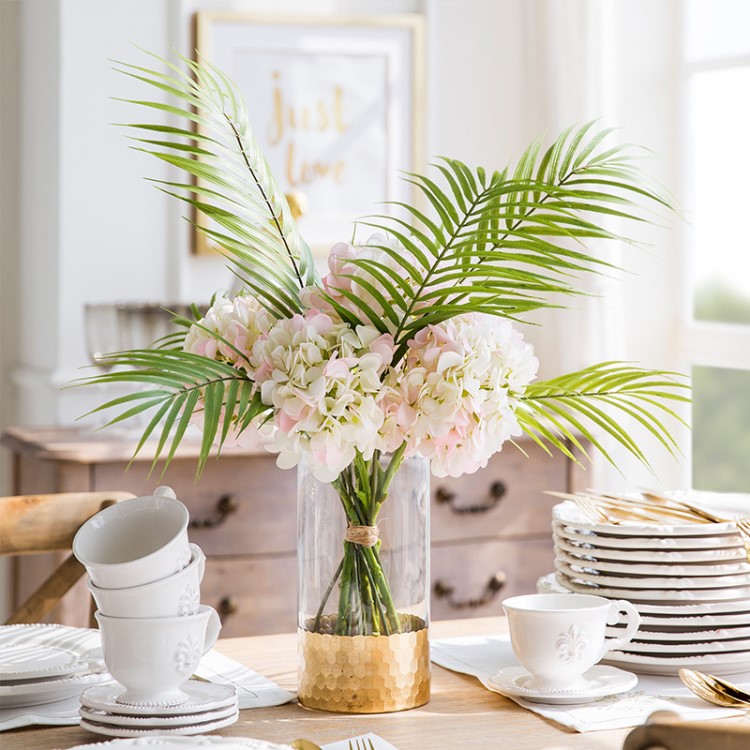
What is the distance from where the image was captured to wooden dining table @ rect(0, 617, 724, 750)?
3.70ft

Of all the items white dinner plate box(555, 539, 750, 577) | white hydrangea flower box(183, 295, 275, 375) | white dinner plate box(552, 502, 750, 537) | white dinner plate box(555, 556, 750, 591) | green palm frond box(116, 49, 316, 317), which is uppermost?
green palm frond box(116, 49, 316, 317)

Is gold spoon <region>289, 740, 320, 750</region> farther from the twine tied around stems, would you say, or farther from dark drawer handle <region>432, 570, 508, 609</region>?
dark drawer handle <region>432, 570, 508, 609</region>

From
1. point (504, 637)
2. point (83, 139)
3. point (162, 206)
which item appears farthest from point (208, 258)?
point (504, 637)

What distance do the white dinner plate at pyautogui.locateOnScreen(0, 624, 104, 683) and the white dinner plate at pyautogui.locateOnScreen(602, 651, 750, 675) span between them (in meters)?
0.55

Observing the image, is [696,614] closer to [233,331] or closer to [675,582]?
[675,582]

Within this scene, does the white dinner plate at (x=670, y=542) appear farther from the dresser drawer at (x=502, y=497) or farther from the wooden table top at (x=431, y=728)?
the dresser drawer at (x=502, y=497)

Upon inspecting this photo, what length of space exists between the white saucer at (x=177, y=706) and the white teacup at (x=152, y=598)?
0.08 metres


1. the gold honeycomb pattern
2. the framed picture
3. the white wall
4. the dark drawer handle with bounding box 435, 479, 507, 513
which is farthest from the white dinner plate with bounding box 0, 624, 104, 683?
the framed picture

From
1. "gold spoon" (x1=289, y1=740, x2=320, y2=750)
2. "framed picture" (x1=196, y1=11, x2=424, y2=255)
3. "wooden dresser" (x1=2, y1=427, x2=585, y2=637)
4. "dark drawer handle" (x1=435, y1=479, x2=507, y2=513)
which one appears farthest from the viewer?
"framed picture" (x1=196, y1=11, x2=424, y2=255)

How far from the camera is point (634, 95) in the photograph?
301 centimetres

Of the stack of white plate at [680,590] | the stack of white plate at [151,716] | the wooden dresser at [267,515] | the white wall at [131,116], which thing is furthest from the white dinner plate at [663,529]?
the white wall at [131,116]

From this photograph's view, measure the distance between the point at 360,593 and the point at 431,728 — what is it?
0.14 metres

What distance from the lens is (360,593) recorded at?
1220 mm

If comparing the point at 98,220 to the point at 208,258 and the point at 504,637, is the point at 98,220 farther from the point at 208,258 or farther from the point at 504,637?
the point at 504,637
